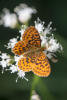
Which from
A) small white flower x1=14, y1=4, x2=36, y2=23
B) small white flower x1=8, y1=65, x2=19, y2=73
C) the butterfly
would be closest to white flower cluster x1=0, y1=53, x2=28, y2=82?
small white flower x1=8, y1=65, x2=19, y2=73

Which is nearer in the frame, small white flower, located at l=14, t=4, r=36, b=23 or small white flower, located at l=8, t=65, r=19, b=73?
small white flower, located at l=8, t=65, r=19, b=73

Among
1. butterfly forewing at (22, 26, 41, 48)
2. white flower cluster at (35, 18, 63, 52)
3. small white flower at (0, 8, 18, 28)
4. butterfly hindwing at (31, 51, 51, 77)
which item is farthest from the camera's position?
small white flower at (0, 8, 18, 28)

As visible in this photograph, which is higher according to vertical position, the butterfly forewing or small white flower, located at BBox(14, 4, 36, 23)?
small white flower, located at BBox(14, 4, 36, 23)

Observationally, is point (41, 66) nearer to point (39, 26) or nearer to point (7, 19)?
point (39, 26)

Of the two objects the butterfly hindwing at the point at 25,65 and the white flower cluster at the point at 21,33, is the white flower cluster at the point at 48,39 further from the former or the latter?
the butterfly hindwing at the point at 25,65

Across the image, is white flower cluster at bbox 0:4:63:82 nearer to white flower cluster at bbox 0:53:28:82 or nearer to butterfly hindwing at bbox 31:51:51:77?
white flower cluster at bbox 0:53:28:82

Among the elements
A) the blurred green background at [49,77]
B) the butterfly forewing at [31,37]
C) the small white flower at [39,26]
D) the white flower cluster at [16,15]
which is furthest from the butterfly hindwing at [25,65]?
the white flower cluster at [16,15]

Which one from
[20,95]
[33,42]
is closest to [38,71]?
[33,42]

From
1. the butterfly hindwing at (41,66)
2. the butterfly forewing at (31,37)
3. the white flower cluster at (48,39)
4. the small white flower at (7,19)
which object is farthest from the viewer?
the small white flower at (7,19)

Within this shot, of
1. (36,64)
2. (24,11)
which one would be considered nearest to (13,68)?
(36,64)
